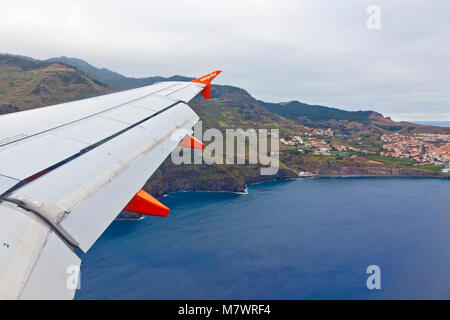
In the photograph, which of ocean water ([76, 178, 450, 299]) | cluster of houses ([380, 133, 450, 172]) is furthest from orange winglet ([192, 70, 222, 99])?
cluster of houses ([380, 133, 450, 172])

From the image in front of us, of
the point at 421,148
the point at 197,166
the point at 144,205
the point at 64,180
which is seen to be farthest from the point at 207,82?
the point at 421,148

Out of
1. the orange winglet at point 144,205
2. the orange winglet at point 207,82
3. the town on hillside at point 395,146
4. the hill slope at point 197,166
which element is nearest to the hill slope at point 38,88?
the hill slope at point 197,166

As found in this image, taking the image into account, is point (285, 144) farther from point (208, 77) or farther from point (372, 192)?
point (208, 77)

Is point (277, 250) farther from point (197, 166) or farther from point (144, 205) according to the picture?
point (197, 166)

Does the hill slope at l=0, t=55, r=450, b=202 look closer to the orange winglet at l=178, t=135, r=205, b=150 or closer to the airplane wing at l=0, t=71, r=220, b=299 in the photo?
the orange winglet at l=178, t=135, r=205, b=150

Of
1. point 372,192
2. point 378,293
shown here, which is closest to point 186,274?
point 378,293

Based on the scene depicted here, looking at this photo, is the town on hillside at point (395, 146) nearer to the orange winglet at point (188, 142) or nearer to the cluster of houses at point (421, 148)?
the cluster of houses at point (421, 148)

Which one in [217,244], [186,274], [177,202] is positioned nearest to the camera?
[186,274]
